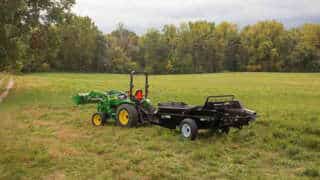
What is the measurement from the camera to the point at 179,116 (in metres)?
13.4

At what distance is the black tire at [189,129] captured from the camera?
12680 mm

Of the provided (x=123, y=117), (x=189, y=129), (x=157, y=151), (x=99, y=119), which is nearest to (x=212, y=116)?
(x=189, y=129)

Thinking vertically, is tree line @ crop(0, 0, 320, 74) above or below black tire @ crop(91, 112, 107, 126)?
above

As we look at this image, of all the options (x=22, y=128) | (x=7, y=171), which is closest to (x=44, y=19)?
(x=22, y=128)

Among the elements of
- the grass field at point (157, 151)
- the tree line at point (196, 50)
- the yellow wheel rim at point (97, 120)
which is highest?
the tree line at point (196, 50)

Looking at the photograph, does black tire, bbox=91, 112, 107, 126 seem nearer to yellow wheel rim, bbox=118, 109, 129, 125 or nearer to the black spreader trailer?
yellow wheel rim, bbox=118, 109, 129, 125

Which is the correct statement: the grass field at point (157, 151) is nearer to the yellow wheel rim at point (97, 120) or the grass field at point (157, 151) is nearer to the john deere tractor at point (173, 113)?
the yellow wheel rim at point (97, 120)

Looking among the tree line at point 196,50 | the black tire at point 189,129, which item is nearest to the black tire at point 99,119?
the black tire at point 189,129

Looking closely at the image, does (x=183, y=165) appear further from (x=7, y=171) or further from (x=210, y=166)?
(x=7, y=171)

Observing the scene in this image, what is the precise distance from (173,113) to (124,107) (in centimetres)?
223

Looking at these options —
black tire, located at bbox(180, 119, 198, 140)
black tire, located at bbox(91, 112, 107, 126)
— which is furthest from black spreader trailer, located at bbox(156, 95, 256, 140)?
black tire, located at bbox(91, 112, 107, 126)

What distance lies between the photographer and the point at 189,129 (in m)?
12.8

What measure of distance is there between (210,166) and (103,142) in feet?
12.6

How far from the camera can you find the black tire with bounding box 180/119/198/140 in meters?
12.7
